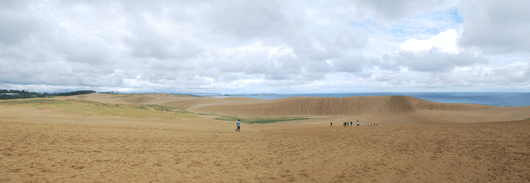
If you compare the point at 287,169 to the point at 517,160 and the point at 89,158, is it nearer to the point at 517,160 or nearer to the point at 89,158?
the point at 89,158

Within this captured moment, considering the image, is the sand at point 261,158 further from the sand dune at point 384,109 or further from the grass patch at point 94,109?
the sand dune at point 384,109

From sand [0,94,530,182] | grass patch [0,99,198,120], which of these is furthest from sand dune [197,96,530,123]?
grass patch [0,99,198,120]

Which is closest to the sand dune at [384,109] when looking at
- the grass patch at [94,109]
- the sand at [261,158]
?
the sand at [261,158]

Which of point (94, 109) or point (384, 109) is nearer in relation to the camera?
point (94, 109)

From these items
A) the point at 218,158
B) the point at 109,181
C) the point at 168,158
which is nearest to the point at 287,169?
the point at 218,158

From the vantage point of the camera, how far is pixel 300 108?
6550cm

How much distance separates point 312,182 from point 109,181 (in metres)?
7.49

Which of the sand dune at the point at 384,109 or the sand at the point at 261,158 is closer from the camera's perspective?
the sand at the point at 261,158

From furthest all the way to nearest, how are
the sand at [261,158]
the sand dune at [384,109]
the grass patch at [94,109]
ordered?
the sand dune at [384,109] < the grass patch at [94,109] < the sand at [261,158]

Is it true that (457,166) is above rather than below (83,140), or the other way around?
below

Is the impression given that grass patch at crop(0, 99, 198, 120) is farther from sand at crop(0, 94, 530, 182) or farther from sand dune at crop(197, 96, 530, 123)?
sand dune at crop(197, 96, 530, 123)

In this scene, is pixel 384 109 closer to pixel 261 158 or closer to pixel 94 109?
pixel 261 158

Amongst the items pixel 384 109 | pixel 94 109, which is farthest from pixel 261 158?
pixel 384 109

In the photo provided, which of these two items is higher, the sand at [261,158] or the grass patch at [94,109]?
the grass patch at [94,109]
